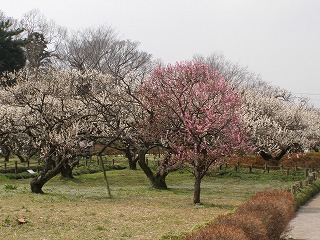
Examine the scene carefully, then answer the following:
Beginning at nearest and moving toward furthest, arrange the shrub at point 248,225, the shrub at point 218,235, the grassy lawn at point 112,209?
1. the shrub at point 218,235
2. the shrub at point 248,225
3. the grassy lawn at point 112,209

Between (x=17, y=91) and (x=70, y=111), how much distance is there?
219 inches

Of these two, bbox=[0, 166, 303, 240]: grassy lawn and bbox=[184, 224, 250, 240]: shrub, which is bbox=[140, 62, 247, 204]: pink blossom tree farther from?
bbox=[184, 224, 250, 240]: shrub

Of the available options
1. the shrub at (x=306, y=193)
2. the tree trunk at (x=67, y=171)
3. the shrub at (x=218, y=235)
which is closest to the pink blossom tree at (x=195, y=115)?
the shrub at (x=306, y=193)

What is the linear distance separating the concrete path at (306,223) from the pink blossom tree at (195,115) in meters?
4.46

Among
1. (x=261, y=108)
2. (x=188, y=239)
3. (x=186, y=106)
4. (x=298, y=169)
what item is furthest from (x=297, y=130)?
(x=188, y=239)

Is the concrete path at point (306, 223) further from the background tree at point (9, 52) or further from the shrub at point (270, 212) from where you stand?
the background tree at point (9, 52)

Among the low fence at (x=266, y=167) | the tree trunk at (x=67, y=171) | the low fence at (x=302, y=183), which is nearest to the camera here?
the low fence at (x=302, y=183)

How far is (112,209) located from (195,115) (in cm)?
780

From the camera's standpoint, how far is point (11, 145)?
3762 centimetres

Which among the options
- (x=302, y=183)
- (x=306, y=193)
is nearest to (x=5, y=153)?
(x=302, y=183)

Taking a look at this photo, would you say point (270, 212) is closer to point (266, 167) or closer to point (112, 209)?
point (112, 209)

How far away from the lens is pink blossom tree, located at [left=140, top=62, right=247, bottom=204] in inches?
Result: 920

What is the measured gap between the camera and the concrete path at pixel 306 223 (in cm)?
1622

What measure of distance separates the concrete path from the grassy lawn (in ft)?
9.85
